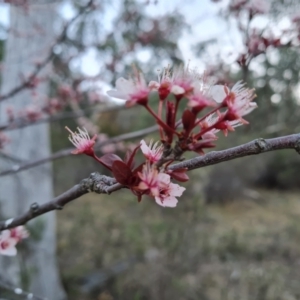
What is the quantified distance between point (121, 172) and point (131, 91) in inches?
3.5

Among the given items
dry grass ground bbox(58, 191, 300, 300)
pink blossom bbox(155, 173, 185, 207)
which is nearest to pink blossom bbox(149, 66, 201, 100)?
pink blossom bbox(155, 173, 185, 207)

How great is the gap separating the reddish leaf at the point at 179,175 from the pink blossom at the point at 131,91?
87 millimetres

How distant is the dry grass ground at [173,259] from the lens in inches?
109

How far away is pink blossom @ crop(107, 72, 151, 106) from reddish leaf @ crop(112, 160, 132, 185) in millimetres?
70

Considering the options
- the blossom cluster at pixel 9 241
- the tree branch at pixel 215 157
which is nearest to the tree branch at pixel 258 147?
the tree branch at pixel 215 157

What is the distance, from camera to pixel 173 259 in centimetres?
282

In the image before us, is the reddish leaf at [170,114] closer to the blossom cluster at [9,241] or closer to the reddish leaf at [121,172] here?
the reddish leaf at [121,172]

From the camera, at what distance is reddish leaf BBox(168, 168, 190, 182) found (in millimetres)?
400

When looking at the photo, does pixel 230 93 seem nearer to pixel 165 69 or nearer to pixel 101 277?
pixel 165 69

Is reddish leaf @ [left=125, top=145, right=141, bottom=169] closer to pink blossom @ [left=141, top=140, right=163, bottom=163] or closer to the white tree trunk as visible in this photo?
pink blossom @ [left=141, top=140, right=163, bottom=163]

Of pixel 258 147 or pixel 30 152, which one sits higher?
pixel 258 147

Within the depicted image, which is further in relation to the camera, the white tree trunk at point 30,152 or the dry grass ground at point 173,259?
the dry grass ground at point 173,259

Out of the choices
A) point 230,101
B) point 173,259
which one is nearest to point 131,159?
point 230,101

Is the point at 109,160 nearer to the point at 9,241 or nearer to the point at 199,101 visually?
the point at 199,101
